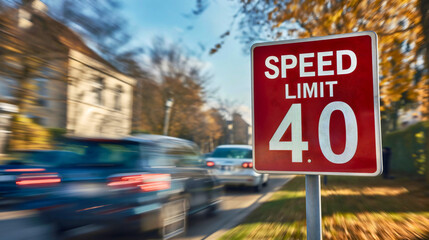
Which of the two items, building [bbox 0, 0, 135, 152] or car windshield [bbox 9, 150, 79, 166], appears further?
building [bbox 0, 0, 135, 152]

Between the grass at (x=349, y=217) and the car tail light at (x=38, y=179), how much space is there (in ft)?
8.16

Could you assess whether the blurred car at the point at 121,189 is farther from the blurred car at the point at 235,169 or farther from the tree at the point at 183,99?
the tree at the point at 183,99

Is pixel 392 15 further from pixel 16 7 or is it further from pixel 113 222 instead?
pixel 16 7

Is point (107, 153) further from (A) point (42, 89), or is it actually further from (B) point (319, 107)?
(A) point (42, 89)

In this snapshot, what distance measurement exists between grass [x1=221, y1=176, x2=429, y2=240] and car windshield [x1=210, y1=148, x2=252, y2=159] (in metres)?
2.31

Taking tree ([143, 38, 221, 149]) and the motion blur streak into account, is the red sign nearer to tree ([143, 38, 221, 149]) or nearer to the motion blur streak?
the motion blur streak

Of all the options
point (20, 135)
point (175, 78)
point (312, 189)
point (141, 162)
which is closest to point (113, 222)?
point (141, 162)

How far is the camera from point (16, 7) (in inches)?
333

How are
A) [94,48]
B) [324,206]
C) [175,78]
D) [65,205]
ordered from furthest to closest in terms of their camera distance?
[175,78] → [94,48] → [324,206] → [65,205]

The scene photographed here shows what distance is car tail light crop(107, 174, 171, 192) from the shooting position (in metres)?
5.09

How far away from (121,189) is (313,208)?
341cm

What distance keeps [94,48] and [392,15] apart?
722 centimetres

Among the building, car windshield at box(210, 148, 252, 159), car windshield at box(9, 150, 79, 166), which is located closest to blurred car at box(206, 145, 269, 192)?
car windshield at box(210, 148, 252, 159)

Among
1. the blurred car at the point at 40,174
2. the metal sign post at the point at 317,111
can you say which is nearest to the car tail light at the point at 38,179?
the blurred car at the point at 40,174
